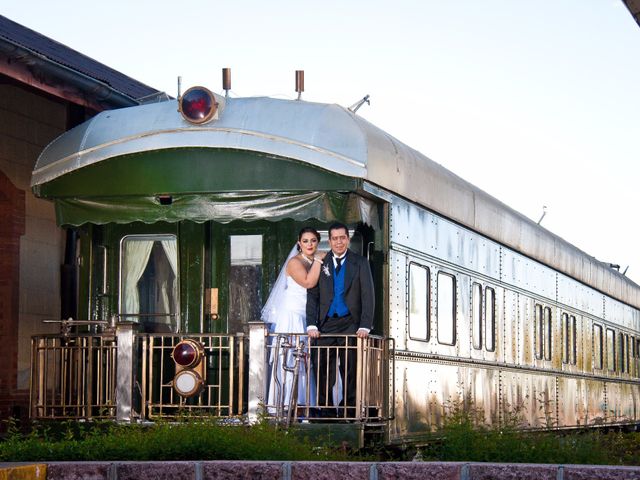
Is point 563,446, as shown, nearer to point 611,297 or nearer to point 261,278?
point 261,278

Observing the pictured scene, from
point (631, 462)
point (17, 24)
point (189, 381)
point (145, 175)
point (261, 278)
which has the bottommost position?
point (631, 462)

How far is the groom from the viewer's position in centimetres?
1112

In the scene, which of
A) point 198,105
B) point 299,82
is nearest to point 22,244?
point 198,105

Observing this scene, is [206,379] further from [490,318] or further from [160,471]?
[490,318]

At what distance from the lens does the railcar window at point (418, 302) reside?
481 inches

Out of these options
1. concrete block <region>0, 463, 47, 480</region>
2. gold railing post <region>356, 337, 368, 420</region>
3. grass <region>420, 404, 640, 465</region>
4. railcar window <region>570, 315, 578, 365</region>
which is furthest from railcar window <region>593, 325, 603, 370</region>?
concrete block <region>0, 463, 47, 480</region>

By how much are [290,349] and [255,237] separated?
129 centimetres

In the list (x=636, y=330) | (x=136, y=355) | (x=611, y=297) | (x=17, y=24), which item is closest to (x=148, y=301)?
(x=136, y=355)

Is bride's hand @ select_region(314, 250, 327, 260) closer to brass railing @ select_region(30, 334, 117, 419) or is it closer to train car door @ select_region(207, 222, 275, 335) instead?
train car door @ select_region(207, 222, 275, 335)

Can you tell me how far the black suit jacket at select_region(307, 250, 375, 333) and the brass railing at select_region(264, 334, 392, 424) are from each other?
20 cm

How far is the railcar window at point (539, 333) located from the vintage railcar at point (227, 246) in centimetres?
424

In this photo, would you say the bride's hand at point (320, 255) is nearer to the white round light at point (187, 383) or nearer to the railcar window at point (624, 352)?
the white round light at point (187, 383)

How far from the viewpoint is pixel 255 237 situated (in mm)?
11969

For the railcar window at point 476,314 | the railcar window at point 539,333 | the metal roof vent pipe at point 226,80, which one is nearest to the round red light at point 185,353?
the metal roof vent pipe at point 226,80
